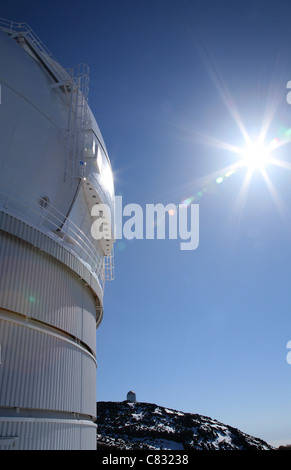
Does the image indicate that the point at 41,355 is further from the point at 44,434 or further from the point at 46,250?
the point at 46,250

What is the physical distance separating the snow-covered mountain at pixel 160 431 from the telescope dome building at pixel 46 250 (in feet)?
49.9

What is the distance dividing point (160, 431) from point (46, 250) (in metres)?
20.9

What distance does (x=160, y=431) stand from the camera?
2517 centimetres

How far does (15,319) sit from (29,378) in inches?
54.4

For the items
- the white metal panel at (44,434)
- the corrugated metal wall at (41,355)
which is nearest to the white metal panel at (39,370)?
the corrugated metal wall at (41,355)

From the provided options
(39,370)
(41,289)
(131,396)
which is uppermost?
(41,289)

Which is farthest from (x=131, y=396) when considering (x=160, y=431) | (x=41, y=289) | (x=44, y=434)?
(x=41, y=289)

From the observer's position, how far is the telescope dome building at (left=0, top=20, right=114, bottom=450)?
821cm

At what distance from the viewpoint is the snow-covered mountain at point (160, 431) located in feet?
77.4

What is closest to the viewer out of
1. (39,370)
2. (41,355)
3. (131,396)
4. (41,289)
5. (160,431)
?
(39,370)
